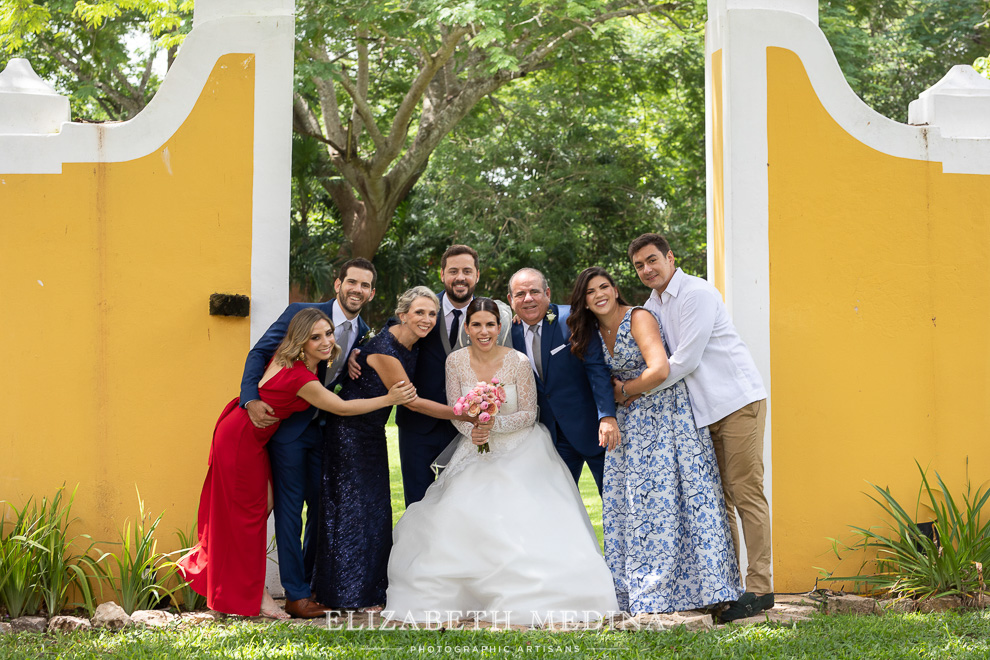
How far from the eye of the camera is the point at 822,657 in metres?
3.85

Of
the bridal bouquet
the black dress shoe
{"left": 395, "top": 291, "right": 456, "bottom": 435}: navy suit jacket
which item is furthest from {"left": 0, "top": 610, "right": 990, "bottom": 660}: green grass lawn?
{"left": 395, "top": 291, "right": 456, "bottom": 435}: navy suit jacket

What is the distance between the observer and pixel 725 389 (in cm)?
451

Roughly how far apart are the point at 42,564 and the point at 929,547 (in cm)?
497

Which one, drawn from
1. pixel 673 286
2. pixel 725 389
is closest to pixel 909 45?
pixel 673 286

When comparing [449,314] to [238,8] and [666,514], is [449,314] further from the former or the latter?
[238,8]

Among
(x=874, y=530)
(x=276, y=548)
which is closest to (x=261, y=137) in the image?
(x=276, y=548)

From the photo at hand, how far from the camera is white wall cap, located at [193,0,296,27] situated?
498 centimetres

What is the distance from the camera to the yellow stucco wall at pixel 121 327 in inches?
193

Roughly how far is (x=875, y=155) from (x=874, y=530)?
2321 millimetres

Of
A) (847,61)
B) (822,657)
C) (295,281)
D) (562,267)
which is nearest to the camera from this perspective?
(822,657)

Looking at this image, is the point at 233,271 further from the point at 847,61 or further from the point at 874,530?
the point at 847,61

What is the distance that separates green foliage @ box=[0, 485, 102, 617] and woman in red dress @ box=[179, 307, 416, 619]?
0.68 metres

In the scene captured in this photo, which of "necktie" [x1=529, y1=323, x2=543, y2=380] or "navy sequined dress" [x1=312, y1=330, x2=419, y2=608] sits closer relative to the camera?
"navy sequined dress" [x1=312, y1=330, x2=419, y2=608]

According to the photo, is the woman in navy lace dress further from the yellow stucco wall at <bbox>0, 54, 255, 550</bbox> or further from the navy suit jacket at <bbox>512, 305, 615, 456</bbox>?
the yellow stucco wall at <bbox>0, 54, 255, 550</bbox>
